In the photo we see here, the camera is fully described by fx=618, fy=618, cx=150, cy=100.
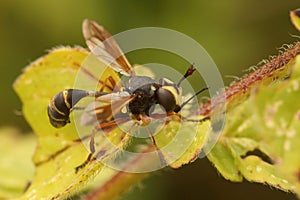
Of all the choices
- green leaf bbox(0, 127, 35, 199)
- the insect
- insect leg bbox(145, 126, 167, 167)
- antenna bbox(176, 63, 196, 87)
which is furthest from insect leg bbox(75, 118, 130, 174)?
green leaf bbox(0, 127, 35, 199)

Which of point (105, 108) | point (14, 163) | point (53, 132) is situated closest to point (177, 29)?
point (14, 163)

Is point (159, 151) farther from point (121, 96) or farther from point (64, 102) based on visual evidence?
point (64, 102)

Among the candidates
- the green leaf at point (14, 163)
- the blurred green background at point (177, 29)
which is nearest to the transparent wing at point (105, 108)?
the green leaf at point (14, 163)

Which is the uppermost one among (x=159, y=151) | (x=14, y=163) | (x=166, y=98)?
(x=166, y=98)

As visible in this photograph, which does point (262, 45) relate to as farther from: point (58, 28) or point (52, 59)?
point (52, 59)

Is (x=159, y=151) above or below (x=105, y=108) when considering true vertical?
below

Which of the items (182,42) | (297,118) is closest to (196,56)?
(182,42)
